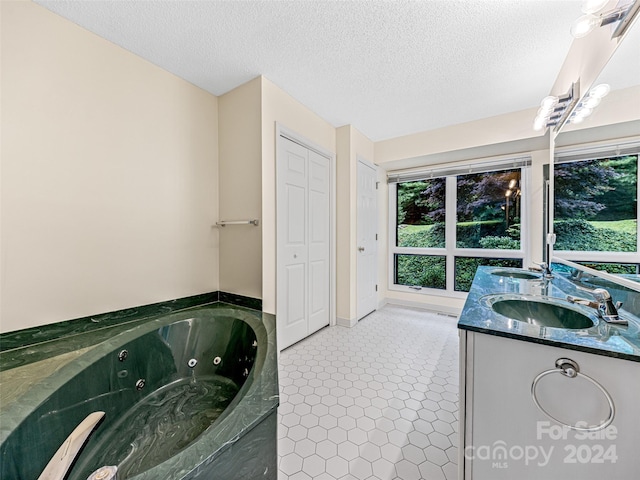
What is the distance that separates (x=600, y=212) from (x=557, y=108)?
3.11 ft

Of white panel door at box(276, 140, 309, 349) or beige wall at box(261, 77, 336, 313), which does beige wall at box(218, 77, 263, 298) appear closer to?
beige wall at box(261, 77, 336, 313)

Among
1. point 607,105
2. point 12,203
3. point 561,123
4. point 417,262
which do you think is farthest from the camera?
point 417,262

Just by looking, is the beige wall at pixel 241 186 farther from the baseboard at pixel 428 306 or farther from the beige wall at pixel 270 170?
the baseboard at pixel 428 306

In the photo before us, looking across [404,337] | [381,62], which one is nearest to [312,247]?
[404,337]

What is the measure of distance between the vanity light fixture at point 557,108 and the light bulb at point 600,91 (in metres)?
0.28

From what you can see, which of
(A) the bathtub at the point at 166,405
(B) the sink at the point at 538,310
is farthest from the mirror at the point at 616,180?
(A) the bathtub at the point at 166,405

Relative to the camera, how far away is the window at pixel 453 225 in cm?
319

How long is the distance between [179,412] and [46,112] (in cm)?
176

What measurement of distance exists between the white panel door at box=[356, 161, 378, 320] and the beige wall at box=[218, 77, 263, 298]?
1.44m

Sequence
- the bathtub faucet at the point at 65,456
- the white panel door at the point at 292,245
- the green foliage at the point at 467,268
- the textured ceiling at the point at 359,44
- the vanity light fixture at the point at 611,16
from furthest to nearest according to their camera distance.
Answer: the green foliage at the point at 467,268 < the white panel door at the point at 292,245 < the textured ceiling at the point at 359,44 < the vanity light fixture at the point at 611,16 < the bathtub faucet at the point at 65,456

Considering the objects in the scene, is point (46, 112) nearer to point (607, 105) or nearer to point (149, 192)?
point (149, 192)

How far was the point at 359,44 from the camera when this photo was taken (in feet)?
5.71

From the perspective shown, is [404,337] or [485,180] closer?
[404,337]

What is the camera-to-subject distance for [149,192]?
1879 millimetres
